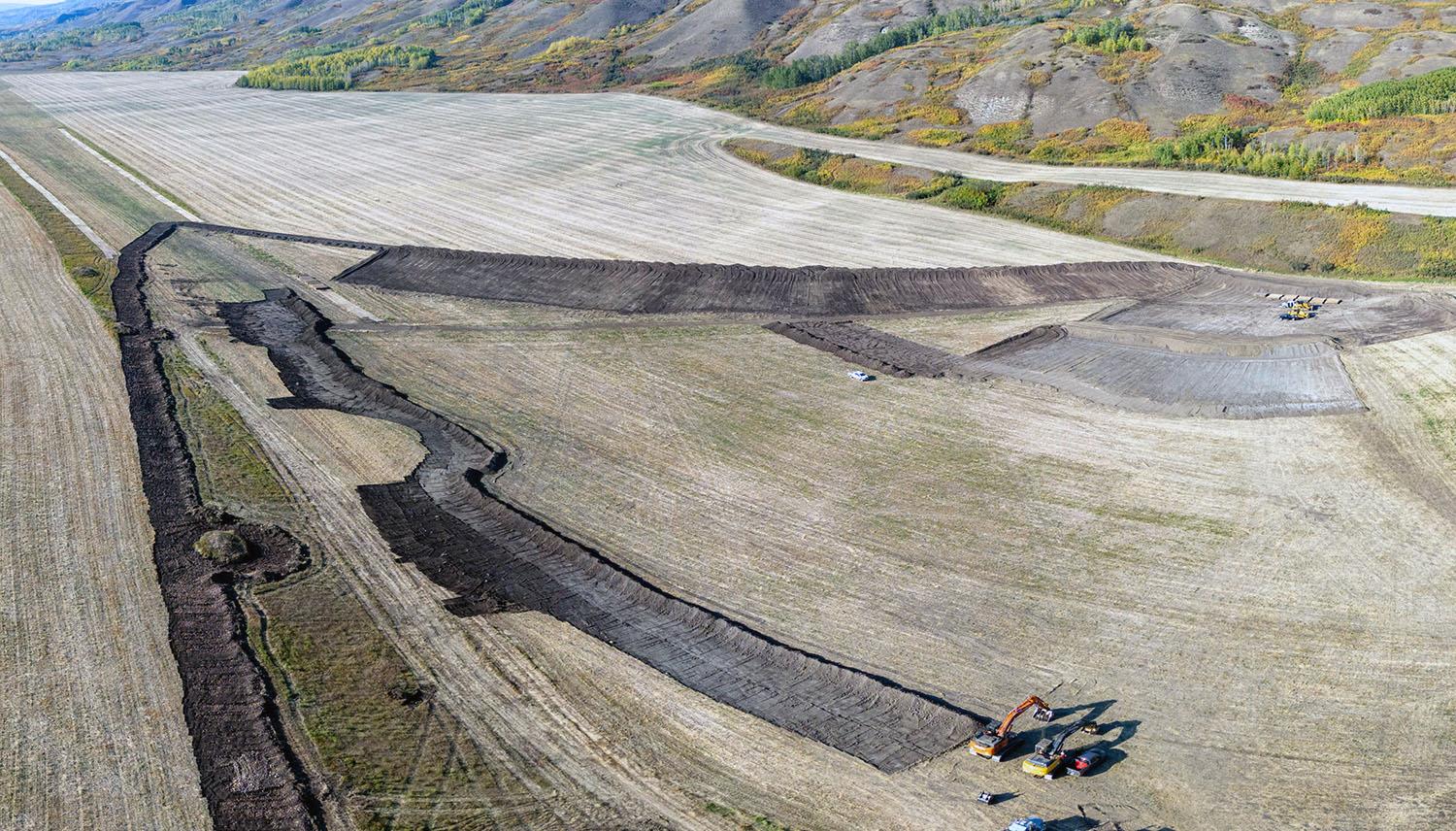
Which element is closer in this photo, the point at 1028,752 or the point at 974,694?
the point at 1028,752

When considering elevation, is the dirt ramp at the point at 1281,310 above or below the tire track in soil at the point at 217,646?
below

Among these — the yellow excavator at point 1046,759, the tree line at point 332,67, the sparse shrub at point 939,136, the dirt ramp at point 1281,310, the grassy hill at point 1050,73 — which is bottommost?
the dirt ramp at point 1281,310

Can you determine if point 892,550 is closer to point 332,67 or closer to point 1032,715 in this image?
point 1032,715

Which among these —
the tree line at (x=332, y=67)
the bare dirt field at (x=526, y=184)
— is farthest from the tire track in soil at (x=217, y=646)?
the tree line at (x=332, y=67)

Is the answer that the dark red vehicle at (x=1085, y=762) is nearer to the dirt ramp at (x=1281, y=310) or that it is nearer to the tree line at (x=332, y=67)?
the dirt ramp at (x=1281, y=310)

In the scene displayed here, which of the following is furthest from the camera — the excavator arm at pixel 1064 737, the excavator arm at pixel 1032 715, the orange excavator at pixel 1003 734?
the excavator arm at pixel 1032 715

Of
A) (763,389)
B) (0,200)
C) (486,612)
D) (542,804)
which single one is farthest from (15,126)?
(542,804)

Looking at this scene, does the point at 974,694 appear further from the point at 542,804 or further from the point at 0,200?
the point at 0,200
